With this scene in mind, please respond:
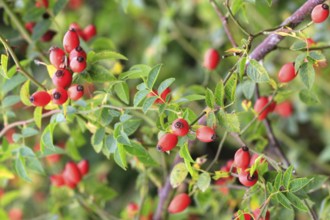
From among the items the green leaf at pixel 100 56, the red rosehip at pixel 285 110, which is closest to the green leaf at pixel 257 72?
the green leaf at pixel 100 56

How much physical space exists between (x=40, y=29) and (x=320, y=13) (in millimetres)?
744

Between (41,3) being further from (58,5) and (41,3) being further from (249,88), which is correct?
(249,88)

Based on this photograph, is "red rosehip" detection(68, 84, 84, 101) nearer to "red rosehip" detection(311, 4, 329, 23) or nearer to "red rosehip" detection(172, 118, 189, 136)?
"red rosehip" detection(172, 118, 189, 136)

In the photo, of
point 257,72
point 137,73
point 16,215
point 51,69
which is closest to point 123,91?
point 137,73

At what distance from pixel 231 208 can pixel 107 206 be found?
0.84m

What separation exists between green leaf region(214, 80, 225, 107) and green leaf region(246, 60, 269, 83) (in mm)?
66

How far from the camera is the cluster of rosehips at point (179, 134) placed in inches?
39.4

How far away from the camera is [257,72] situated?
104cm

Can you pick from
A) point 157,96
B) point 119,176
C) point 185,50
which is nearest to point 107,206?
point 119,176

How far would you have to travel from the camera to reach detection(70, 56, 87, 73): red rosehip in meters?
1.06

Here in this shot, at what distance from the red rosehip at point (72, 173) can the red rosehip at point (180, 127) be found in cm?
51

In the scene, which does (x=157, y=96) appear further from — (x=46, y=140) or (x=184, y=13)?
(x=184, y=13)

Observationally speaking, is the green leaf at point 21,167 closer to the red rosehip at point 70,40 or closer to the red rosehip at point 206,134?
the red rosehip at point 70,40

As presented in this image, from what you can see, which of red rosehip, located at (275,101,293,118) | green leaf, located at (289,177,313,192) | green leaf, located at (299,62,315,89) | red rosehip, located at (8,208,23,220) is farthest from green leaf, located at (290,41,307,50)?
red rosehip, located at (8,208,23,220)
